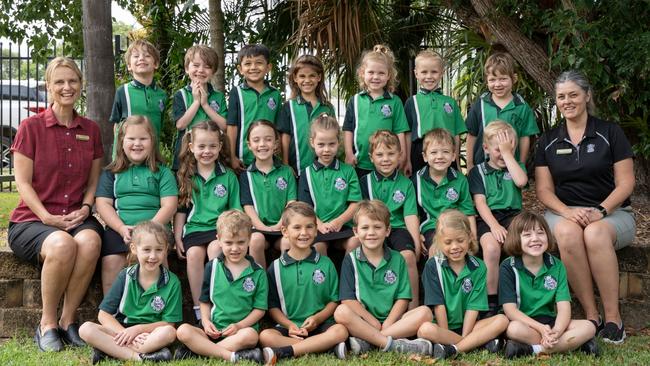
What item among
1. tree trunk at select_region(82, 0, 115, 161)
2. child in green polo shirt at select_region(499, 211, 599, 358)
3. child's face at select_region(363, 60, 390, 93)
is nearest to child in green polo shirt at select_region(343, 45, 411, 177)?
child's face at select_region(363, 60, 390, 93)

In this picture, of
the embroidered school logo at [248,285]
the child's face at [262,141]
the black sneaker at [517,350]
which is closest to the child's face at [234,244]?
the embroidered school logo at [248,285]

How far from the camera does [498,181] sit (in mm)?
6035

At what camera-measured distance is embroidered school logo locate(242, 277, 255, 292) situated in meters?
5.36

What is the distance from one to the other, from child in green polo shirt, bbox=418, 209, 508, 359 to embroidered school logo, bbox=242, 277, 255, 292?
1056 mm

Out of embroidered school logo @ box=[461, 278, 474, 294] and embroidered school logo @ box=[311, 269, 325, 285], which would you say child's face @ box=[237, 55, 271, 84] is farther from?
embroidered school logo @ box=[461, 278, 474, 294]

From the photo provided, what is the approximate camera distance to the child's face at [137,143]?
5.77 m

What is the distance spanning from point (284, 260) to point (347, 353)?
2.23ft

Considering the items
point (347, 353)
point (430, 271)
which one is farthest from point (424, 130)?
point (347, 353)

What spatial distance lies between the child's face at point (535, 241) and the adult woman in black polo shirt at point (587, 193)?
0.34 meters

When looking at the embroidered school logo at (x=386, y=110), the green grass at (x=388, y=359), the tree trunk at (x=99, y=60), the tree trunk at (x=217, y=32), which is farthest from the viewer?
the tree trunk at (x=217, y=32)

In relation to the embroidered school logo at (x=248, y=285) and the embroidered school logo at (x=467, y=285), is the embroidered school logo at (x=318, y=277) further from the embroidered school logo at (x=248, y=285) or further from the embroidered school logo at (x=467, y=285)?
the embroidered school logo at (x=467, y=285)

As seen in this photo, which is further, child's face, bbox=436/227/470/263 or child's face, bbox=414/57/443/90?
child's face, bbox=414/57/443/90

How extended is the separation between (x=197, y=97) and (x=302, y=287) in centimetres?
171

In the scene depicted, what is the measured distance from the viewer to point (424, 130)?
6.50 metres
